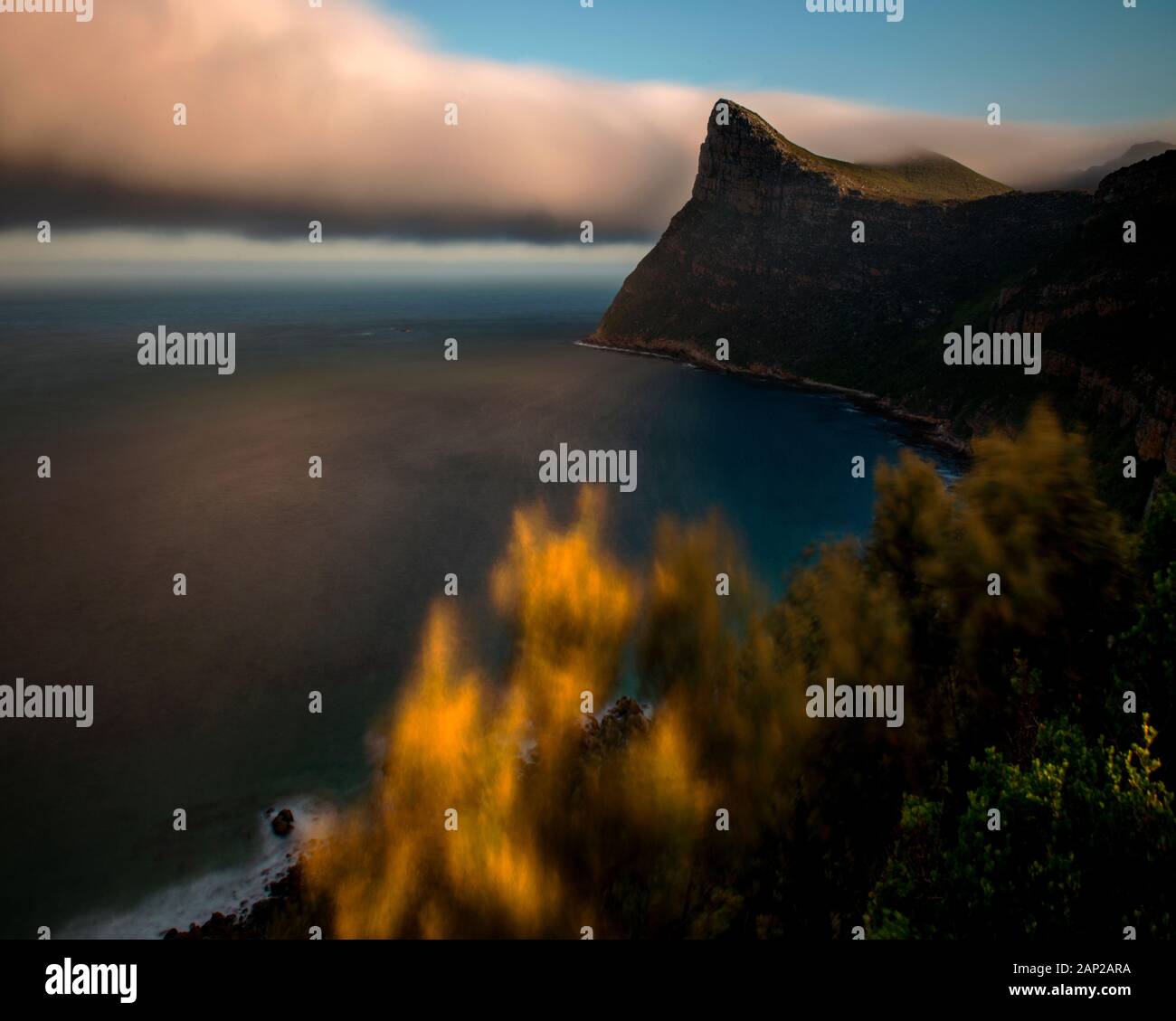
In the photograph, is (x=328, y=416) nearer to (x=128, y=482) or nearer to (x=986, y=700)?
(x=128, y=482)

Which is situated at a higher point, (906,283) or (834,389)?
(906,283)

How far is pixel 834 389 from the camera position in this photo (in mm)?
119562

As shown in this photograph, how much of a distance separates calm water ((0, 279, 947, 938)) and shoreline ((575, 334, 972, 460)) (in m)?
4.58

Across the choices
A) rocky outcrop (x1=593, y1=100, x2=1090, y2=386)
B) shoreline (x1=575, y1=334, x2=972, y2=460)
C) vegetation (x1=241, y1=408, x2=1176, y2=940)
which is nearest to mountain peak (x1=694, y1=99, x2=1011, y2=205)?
rocky outcrop (x1=593, y1=100, x2=1090, y2=386)

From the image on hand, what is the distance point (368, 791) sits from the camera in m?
29.3

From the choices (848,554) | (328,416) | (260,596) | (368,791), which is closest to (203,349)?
(328,416)

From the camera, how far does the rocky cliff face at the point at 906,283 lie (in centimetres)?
7094

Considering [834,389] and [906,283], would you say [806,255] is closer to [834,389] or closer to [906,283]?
[906,283]

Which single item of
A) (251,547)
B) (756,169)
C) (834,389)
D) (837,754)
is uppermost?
(756,169)

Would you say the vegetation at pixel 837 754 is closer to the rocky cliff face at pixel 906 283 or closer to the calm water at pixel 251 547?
the calm water at pixel 251 547

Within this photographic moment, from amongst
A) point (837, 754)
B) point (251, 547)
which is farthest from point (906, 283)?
point (837, 754)

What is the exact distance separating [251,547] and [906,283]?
419ft

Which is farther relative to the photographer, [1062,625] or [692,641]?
[692,641]

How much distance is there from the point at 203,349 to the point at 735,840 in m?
196
